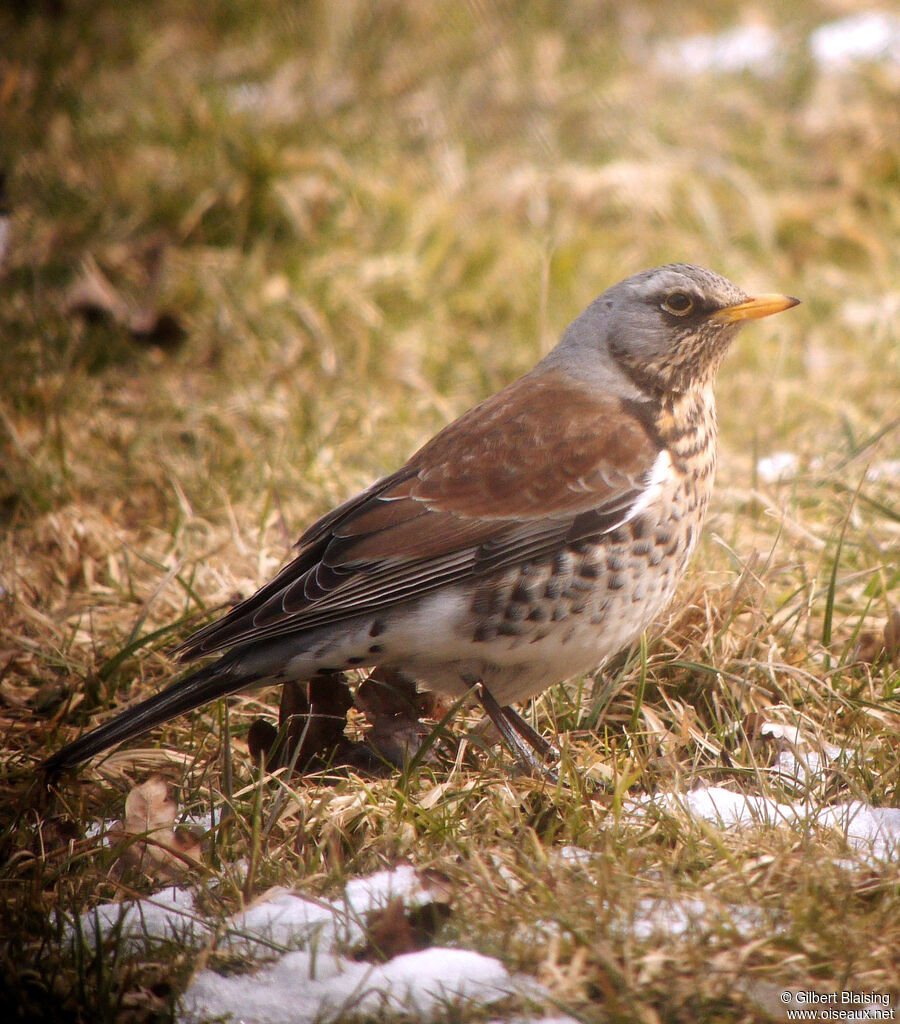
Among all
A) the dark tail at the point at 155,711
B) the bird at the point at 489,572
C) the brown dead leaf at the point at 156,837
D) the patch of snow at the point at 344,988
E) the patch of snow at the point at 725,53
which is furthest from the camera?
the patch of snow at the point at 725,53

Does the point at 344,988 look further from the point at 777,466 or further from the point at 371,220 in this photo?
the point at 371,220

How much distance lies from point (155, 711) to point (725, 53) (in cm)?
680

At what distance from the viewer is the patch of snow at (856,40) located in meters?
7.76

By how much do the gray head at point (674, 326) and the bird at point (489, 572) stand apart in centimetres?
24

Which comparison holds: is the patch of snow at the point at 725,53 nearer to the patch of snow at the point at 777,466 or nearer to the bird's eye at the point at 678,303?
the patch of snow at the point at 777,466

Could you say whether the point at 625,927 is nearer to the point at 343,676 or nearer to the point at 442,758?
the point at 442,758

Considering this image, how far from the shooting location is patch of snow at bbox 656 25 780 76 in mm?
8023

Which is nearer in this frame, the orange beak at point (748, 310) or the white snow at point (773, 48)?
the orange beak at point (748, 310)

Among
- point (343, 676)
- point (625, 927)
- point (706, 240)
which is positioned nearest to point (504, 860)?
point (625, 927)

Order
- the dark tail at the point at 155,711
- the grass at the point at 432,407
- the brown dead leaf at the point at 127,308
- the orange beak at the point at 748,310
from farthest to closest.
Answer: the brown dead leaf at the point at 127,308, the orange beak at the point at 748,310, the dark tail at the point at 155,711, the grass at the point at 432,407

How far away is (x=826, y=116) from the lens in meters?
7.42

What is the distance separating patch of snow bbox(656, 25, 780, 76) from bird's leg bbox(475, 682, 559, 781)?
5.82m

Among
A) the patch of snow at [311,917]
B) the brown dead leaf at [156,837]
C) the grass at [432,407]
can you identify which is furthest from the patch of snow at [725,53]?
the patch of snow at [311,917]

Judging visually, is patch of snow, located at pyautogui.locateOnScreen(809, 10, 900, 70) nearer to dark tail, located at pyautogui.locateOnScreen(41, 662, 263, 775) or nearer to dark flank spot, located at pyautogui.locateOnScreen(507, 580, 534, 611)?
dark flank spot, located at pyautogui.locateOnScreen(507, 580, 534, 611)
